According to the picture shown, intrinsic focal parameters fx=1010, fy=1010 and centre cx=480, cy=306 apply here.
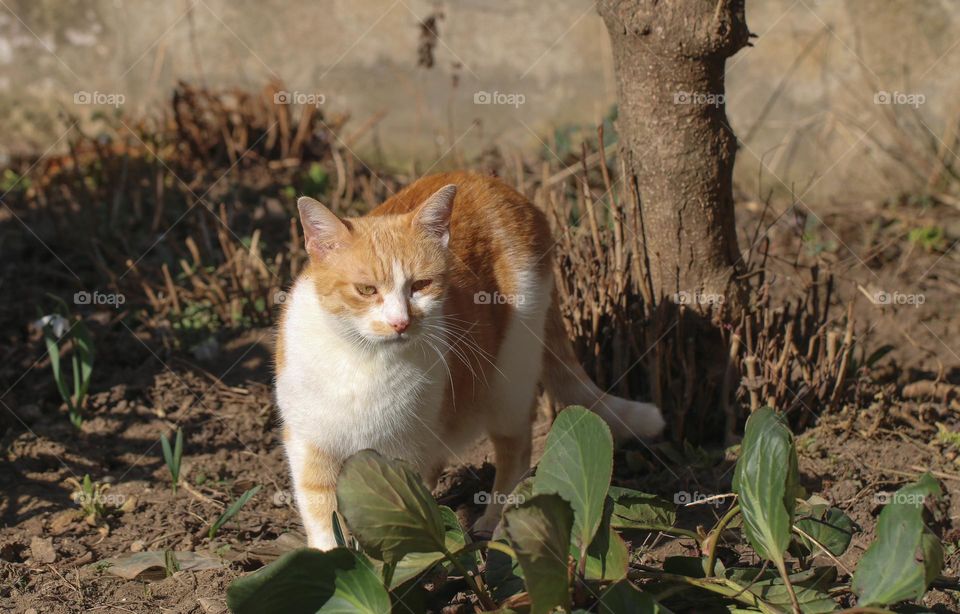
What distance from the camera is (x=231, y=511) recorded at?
297 cm

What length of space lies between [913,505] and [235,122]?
4.40 m

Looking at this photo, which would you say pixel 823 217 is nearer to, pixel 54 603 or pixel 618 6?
pixel 618 6

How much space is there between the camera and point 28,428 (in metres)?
3.84

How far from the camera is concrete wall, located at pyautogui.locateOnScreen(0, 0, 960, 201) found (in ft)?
18.4

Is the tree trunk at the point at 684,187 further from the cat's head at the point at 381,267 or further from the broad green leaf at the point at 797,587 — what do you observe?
the broad green leaf at the point at 797,587

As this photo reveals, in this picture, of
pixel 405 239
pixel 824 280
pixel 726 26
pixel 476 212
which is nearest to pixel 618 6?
pixel 726 26
